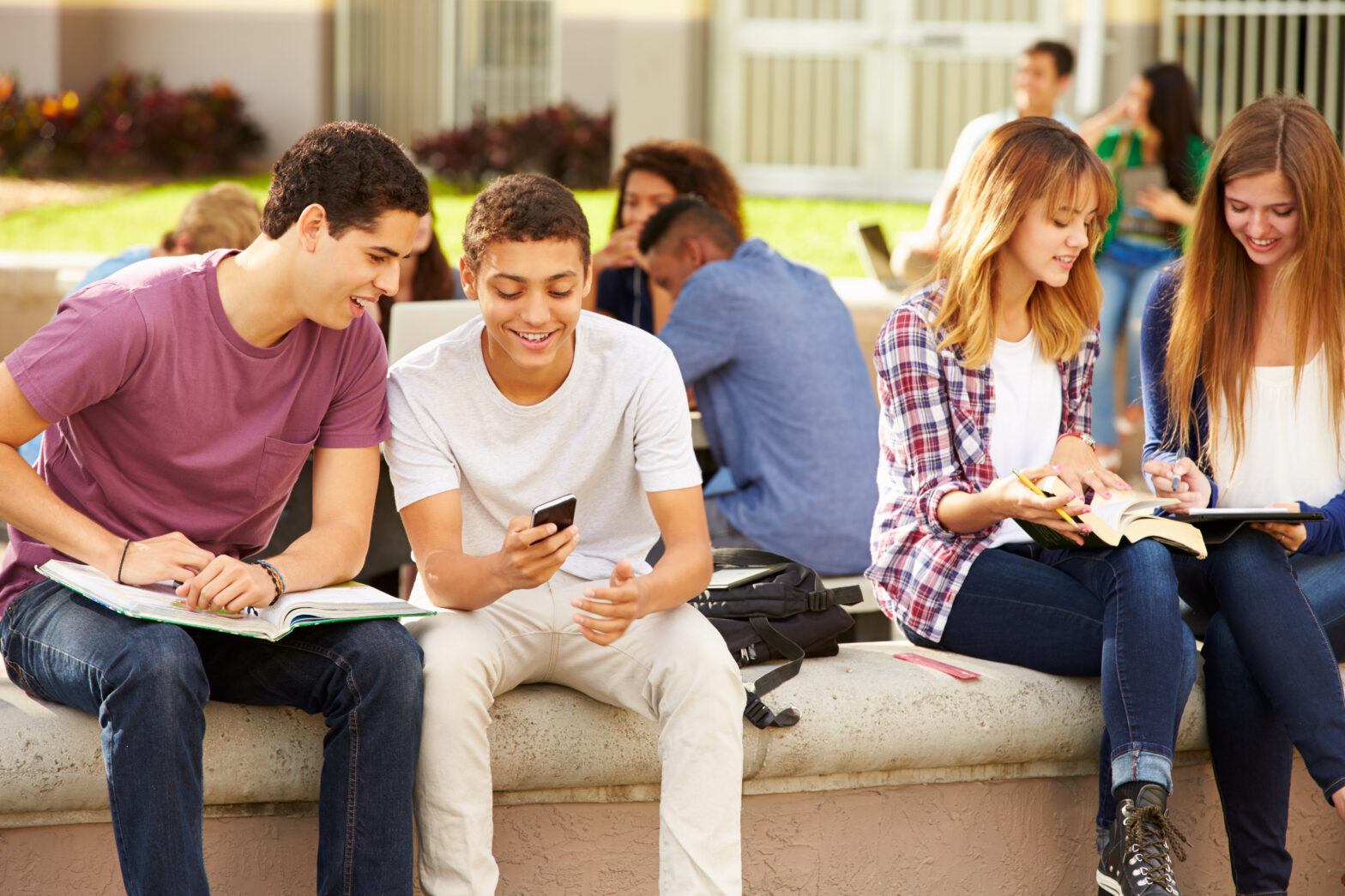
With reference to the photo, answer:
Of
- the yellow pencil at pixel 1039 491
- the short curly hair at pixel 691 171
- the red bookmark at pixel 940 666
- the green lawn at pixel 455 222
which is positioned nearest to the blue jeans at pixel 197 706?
the red bookmark at pixel 940 666

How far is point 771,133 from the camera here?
10844 millimetres

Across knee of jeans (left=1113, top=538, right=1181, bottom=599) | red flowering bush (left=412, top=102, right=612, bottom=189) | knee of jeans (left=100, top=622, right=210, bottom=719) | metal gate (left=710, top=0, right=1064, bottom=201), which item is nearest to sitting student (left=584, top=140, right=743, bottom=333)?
knee of jeans (left=1113, top=538, right=1181, bottom=599)

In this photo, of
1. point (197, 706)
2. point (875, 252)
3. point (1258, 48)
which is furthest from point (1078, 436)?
point (1258, 48)

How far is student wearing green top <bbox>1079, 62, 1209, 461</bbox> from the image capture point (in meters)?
5.86

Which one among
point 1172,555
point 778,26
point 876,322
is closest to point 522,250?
point 1172,555

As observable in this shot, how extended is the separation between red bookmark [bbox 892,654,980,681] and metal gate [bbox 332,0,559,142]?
1149 cm

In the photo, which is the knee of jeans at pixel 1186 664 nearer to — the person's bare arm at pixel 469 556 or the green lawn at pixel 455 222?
the person's bare arm at pixel 469 556

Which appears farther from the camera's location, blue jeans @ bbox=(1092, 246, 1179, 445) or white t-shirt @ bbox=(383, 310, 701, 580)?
blue jeans @ bbox=(1092, 246, 1179, 445)

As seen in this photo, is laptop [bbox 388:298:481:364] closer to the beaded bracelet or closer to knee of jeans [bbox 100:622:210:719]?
the beaded bracelet

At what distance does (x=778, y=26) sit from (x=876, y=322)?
5555 mm

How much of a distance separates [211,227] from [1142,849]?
2976 mm

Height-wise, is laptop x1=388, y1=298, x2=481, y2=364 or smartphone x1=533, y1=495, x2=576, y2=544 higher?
laptop x1=388, y1=298, x2=481, y2=364

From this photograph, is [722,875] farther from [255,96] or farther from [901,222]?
[255,96]

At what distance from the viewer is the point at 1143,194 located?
587cm
